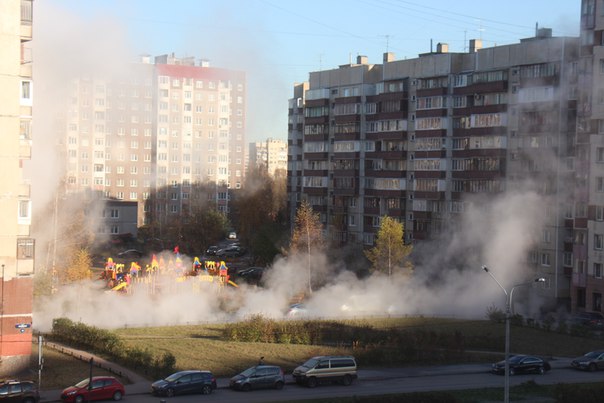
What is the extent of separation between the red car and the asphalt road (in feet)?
1.36

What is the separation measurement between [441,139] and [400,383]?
3064 centimetres

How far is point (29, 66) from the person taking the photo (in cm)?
3042

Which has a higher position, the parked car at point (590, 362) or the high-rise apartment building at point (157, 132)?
the high-rise apartment building at point (157, 132)

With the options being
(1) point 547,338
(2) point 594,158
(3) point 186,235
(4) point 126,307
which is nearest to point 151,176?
(3) point 186,235

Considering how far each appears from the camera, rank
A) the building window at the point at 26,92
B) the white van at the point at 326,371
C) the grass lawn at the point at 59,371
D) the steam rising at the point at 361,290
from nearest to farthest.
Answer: the grass lawn at the point at 59,371 → the white van at the point at 326,371 → the building window at the point at 26,92 → the steam rising at the point at 361,290

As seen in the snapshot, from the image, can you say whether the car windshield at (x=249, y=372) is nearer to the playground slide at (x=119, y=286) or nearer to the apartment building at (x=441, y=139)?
the playground slide at (x=119, y=286)

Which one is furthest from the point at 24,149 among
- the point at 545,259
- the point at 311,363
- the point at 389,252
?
the point at 545,259

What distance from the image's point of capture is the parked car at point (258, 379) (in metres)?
27.2

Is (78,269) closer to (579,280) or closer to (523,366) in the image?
(523,366)

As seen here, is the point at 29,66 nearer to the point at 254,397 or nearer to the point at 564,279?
the point at 254,397

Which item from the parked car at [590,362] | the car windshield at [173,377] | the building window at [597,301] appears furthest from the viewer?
the building window at [597,301]

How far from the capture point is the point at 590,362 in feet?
104

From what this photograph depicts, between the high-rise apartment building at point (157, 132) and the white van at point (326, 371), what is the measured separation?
15.7 m

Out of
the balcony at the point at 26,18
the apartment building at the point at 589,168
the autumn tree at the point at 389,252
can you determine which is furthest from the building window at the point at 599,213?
the balcony at the point at 26,18
